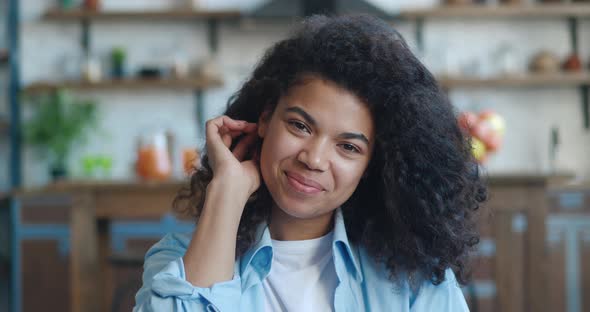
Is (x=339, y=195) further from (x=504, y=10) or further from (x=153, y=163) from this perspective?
(x=504, y=10)

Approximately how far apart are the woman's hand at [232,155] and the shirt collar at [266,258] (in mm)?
A: 89

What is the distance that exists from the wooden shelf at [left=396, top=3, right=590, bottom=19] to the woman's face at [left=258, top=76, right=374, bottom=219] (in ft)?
10.8

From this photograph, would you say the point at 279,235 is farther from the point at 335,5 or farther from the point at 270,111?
the point at 335,5

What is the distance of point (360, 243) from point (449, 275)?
16 centimetres

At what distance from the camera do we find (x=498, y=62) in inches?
175

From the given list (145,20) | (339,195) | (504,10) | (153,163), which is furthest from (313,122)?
(145,20)

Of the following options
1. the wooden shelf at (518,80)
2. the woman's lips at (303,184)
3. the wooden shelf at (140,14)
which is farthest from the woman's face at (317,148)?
the wooden shelf at (140,14)

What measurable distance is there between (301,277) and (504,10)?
11.4ft

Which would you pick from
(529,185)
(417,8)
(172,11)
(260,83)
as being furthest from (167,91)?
(260,83)

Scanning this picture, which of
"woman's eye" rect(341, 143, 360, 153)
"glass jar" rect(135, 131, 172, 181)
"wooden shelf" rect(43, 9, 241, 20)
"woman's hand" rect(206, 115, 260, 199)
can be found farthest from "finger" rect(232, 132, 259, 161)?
"wooden shelf" rect(43, 9, 241, 20)

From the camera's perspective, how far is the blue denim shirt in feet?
3.69

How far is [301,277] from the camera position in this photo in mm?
1249

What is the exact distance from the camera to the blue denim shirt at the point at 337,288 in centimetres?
112

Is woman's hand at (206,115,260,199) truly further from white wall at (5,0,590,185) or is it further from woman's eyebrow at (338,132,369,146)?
white wall at (5,0,590,185)
